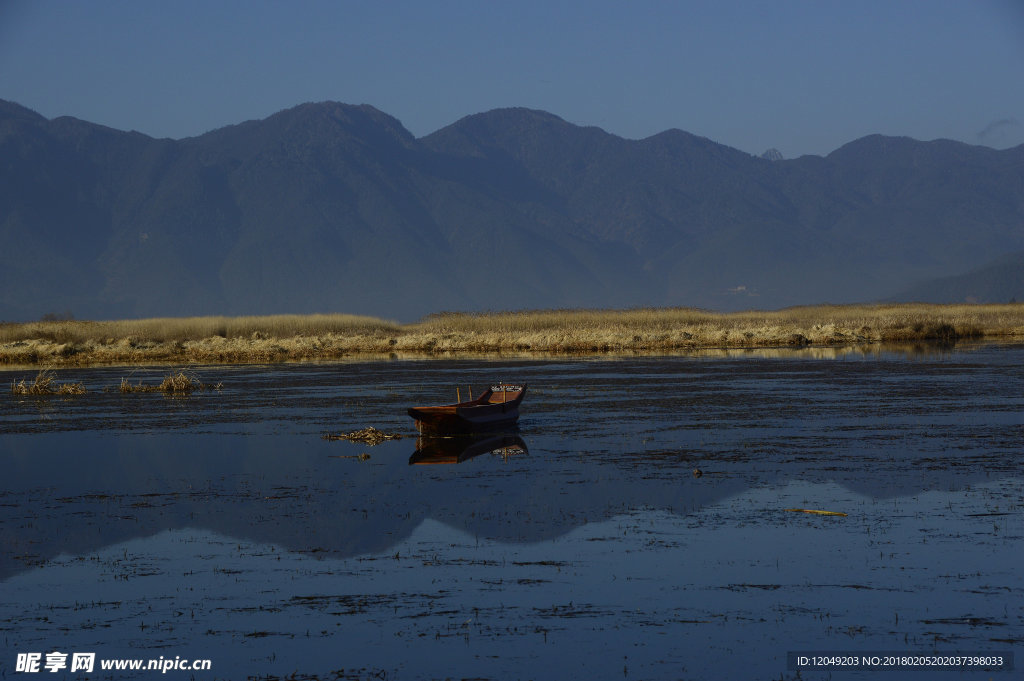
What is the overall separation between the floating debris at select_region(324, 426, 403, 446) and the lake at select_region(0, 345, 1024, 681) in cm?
39

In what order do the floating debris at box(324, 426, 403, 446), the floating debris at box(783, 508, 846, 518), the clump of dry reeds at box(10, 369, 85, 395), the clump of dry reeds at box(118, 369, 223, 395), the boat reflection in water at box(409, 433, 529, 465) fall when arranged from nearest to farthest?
the floating debris at box(783, 508, 846, 518), the boat reflection in water at box(409, 433, 529, 465), the floating debris at box(324, 426, 403, 446), the clump of dry reeds at box(10, 369, 85, 395), the clump of dry reeds at box(118, 369, 223, 395)

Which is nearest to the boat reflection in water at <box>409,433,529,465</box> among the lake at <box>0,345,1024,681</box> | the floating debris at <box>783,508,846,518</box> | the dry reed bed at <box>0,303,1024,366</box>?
the lake at <box>0,345,1024,681</box>

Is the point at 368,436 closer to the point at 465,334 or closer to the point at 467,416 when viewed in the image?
the point at 467,416

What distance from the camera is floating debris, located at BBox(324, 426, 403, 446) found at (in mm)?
27859

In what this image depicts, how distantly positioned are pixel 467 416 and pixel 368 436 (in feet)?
8.00

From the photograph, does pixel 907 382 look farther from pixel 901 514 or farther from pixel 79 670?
pixel 79 670

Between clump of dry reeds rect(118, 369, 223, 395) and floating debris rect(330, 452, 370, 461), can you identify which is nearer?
floating debris rect(330, 452, 370, 461)

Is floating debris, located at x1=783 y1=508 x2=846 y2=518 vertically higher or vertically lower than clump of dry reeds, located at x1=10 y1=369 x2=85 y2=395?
lower

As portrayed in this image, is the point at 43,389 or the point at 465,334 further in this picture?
the point at 465,334

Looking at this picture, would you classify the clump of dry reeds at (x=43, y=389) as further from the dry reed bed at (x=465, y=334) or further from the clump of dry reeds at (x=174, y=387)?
the dry reed bed at (x=465, y=334)

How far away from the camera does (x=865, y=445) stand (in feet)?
83.7

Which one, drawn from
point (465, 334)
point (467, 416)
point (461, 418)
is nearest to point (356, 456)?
point (461, 418)

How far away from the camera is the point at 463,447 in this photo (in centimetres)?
2781

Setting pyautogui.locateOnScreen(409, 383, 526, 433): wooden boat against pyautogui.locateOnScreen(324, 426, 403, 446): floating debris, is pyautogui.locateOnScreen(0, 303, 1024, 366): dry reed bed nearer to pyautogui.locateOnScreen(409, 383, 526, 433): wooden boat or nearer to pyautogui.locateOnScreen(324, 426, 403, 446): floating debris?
pyautogui.locateOnScreen(409, 383, 526, 433): wooden boat
